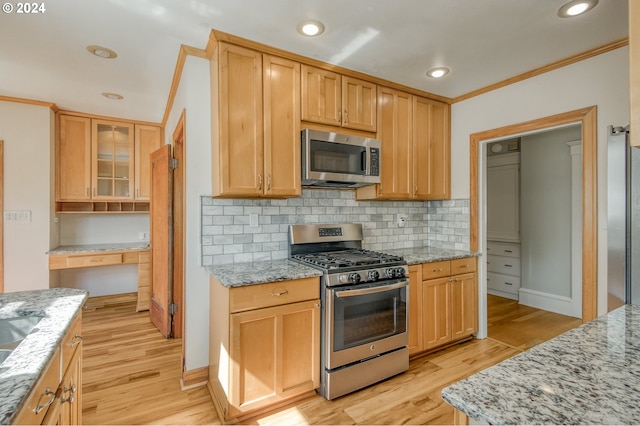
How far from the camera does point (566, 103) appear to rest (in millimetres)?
2525

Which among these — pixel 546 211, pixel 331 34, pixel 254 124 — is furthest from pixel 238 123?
pixel 546 211

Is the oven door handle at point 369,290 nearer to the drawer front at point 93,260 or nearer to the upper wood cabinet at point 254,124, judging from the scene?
the upper wood cabinet at point 254,124

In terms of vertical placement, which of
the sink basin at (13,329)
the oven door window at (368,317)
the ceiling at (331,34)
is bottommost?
the oven door window at (368,317)

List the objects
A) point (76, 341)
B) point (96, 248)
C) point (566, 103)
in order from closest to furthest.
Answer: point (76, 341), point (566, 103), point (96, 248)

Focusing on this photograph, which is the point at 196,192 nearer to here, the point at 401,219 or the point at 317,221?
the point at 317,221

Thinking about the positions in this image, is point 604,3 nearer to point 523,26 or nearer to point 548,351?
point 523,26

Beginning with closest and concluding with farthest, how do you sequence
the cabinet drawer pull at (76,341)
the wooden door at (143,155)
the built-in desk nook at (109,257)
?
1. the cabinet drawer pull at (76,341)
2. the built-in desk nook at (109,257)
3. the wooden door at (143,155)

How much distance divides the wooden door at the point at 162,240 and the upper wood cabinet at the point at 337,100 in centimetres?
151

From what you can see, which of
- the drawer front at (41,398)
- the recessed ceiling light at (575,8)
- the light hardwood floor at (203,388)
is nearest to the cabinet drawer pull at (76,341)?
the drawer front at (41,398)

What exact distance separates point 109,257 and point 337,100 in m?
3.37

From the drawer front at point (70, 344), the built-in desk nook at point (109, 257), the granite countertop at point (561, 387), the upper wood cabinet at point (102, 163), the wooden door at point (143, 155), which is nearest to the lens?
the granite countertop at point (561, 387)

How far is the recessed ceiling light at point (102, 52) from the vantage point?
7.70ft

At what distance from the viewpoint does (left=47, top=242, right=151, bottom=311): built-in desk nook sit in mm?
3617

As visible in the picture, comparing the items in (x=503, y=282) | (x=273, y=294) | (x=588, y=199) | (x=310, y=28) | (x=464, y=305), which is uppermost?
(x=310, y=28)
